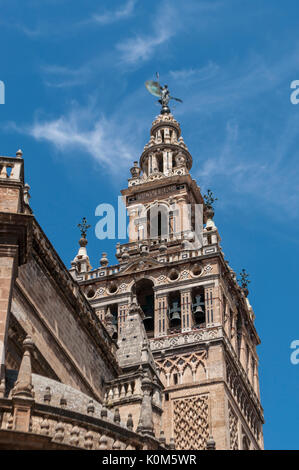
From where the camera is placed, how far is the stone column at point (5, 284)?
56.0ft

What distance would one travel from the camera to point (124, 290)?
46750 millimetres

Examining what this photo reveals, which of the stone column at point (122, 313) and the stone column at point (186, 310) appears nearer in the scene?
the stone column at point (186, 310)

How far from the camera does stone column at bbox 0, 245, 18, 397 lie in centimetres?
1708

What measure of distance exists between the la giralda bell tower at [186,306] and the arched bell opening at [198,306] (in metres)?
0.05

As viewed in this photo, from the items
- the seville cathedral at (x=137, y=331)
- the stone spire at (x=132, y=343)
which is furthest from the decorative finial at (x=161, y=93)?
the stone spire at (x=132, y=343)

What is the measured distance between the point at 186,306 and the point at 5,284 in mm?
27781

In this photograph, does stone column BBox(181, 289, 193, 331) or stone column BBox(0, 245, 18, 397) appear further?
stone column BBox(181, 289, 193, 331)

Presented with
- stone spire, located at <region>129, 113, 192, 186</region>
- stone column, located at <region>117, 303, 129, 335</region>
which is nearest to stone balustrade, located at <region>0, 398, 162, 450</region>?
stone column, located at <region>117, 303, 129, 335</region>

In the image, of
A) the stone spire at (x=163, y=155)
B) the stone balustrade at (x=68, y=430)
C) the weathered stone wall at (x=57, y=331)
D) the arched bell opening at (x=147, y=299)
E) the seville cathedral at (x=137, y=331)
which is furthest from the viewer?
the stone spire at (x=163, y=155)

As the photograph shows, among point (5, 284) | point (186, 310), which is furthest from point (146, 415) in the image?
point (186, 310)

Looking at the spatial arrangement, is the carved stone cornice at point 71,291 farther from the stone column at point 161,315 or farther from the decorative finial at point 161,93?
the decorative finial at point 161,93

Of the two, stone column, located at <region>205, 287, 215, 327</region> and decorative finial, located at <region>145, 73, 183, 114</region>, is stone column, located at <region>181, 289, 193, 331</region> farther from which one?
decorative finial, located at <region>145, 73, 183, 114</region>

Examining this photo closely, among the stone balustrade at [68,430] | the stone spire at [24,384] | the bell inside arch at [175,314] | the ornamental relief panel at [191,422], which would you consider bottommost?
A: the stone balustrade at [68,430]

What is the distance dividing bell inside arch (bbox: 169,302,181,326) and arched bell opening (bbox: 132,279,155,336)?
3.62ft
